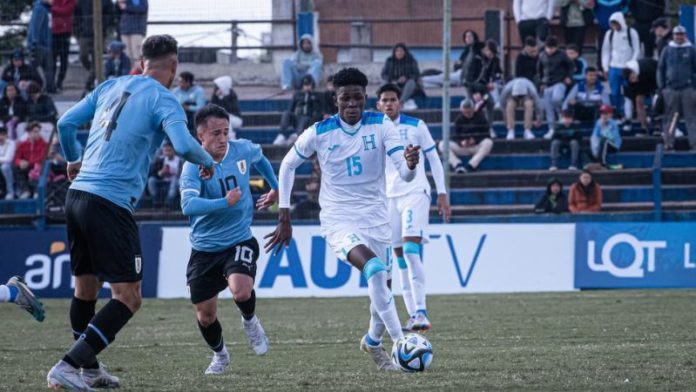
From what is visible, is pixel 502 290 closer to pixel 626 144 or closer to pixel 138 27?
pixel 626 144

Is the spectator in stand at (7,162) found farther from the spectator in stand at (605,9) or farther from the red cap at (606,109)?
the spectator in stand at (605,9)

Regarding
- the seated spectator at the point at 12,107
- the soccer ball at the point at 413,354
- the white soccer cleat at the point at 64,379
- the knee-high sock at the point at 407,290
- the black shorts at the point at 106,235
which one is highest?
the seated spectator at the point at 12,107

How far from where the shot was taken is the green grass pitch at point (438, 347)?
8734 millimetres

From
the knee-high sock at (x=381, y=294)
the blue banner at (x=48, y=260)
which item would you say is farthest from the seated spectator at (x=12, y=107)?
the knee-high sock at (x=381, y=294)

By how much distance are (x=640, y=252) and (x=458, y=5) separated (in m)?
11.1

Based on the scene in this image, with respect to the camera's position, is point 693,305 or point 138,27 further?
point 138,27

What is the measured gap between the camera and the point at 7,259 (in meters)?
21.0

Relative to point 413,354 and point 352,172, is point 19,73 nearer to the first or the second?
point 352,172

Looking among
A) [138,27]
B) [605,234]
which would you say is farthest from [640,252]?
[138,27]

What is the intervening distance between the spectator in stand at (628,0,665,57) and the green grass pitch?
27.4 feet

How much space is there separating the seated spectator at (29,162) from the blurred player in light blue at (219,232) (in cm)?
1324

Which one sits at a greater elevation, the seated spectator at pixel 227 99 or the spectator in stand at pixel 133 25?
the spectator in stand at pixel 133 25

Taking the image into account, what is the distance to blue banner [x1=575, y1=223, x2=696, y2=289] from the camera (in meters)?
20.3

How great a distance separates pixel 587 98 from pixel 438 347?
1390 centimetres
